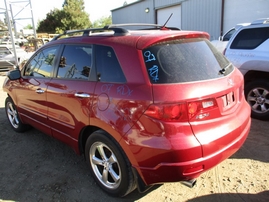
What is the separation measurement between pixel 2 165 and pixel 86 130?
1593 mm

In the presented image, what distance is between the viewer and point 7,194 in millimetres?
2807

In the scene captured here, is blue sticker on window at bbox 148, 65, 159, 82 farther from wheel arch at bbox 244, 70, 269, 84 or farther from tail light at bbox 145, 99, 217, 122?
wheel arch at bbox 244, 70, 269, 84

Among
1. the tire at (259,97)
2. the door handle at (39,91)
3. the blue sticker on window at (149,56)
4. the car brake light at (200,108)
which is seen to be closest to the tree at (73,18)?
the tire at (259,97)

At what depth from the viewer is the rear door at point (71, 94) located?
2678 millimetres

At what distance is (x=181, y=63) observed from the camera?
7.40 feet

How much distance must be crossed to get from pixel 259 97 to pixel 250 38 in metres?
1.21

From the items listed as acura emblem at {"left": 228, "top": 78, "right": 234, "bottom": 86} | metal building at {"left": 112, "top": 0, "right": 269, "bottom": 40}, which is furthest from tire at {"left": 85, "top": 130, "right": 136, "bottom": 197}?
metal building at {"left": 112, "top": 0, "right": 269, "bottom": 40}

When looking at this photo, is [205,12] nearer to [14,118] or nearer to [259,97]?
[259,97]

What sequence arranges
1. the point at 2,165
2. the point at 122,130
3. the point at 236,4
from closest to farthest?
the point at 122,130
the point at 2,165
the point at 236,4

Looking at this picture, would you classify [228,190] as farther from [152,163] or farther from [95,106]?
[95,106]

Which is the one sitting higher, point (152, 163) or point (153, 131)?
point (153, 131)

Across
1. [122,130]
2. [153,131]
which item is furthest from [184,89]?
[122,130]

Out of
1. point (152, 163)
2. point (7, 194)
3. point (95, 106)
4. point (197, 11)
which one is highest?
point (197, 11)

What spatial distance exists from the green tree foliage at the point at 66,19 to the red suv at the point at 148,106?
135 feet
